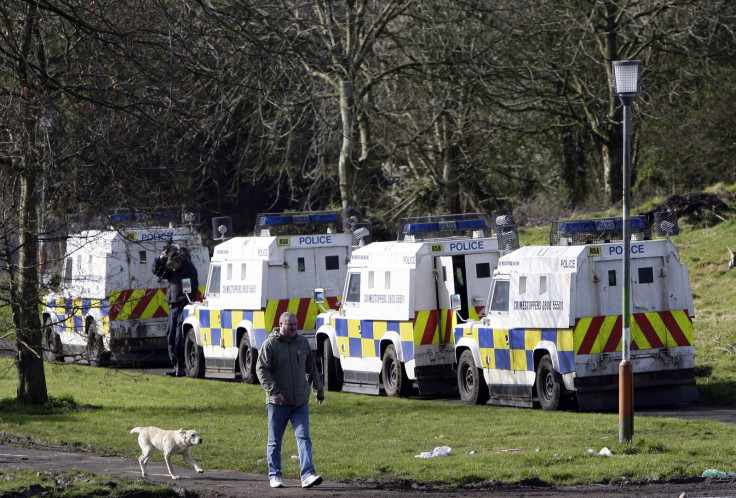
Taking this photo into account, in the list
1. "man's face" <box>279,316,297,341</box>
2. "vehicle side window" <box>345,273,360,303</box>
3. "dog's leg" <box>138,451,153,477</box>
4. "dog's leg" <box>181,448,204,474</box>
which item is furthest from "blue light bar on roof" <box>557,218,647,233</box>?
"dog's leg" <box>138,451,153,477</box>

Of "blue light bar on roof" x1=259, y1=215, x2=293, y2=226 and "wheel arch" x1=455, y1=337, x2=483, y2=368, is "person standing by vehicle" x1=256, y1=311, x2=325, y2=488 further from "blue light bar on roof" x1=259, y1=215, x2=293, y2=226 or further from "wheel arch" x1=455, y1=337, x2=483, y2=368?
"blue light bar on roof" x1=259, y1=215, x2=293, y2=226

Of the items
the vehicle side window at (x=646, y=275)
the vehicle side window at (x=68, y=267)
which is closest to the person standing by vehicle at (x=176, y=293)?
the vehicle side window at (x=68, y=267)

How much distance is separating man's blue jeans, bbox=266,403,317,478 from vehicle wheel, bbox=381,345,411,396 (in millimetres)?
7430

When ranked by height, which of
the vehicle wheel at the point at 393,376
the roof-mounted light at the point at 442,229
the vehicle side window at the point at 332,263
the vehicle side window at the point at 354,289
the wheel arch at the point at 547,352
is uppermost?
the roof-mounted light at the point at 442,229

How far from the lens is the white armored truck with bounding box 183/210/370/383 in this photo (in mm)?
21250

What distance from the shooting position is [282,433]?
37.3 ft

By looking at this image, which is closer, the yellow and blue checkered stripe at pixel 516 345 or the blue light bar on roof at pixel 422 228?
the yellow and blue checkered stripe at pixel 516 345

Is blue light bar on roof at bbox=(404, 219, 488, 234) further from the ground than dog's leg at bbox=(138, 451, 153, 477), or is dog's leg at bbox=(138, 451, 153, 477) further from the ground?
blue light bar on roof at bbox=(404, 219, 488, 234)

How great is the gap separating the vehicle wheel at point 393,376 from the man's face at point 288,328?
761cm

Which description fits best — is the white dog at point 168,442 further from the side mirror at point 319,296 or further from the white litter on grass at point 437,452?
the side mirror at point 319,296

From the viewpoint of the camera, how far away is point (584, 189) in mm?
38594

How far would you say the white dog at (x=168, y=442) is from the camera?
38.5 feet

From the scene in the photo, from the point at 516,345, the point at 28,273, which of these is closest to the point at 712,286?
the point at 516,345

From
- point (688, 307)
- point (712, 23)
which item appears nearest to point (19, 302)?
point (688, 307)
